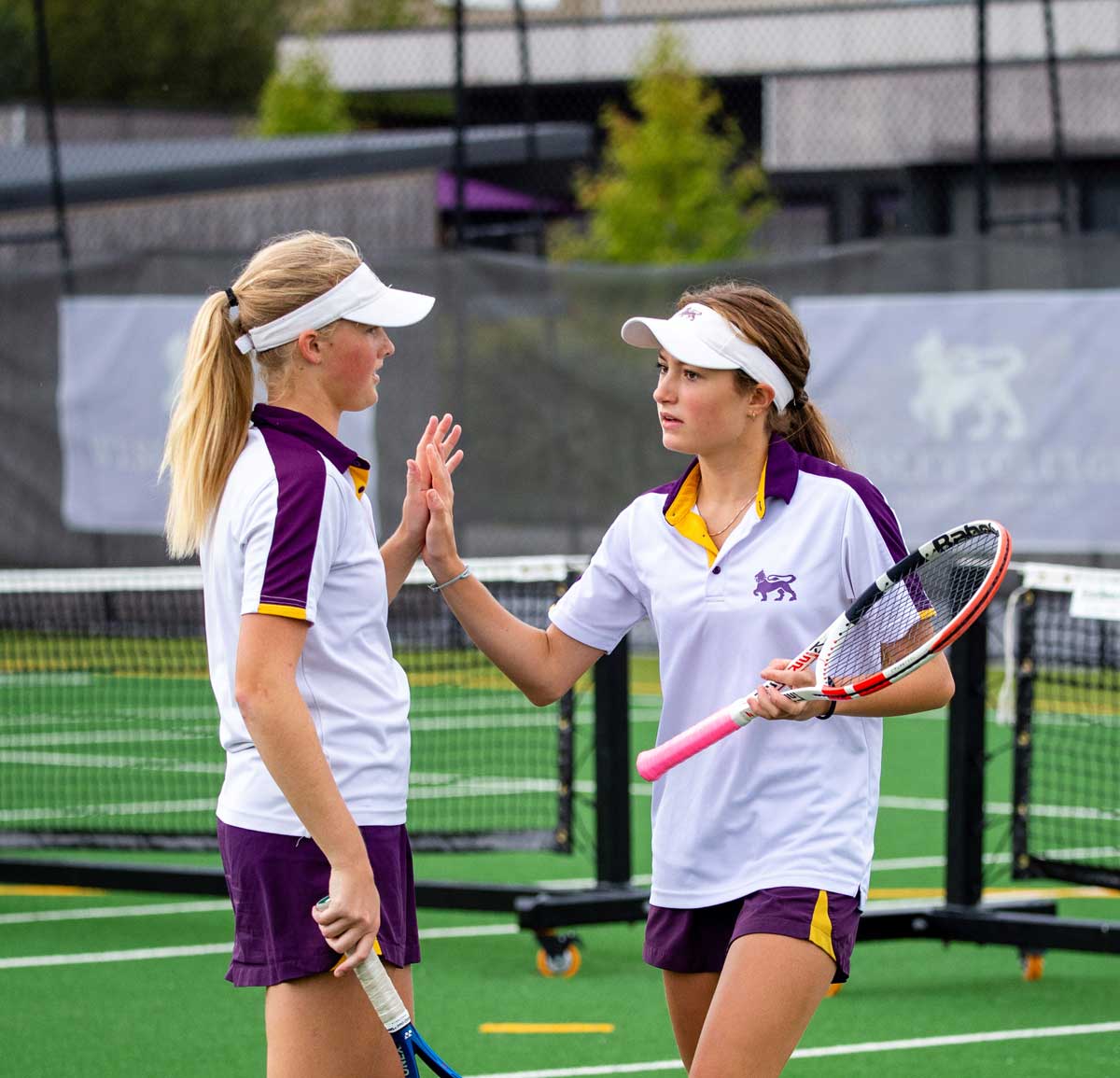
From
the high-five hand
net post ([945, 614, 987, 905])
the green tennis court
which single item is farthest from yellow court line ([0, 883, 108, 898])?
the high-five hand

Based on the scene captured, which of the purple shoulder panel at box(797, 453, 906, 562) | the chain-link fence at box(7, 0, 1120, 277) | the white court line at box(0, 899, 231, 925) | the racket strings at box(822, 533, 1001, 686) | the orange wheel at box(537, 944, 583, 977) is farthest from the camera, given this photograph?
the chain-link fence at box(7, 0, 1120, 277)

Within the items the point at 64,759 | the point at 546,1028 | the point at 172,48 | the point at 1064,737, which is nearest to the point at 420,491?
the point at 546,1028

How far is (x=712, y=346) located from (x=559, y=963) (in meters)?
3.16

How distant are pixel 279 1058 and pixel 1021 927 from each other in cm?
339

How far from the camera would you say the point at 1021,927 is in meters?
5.87

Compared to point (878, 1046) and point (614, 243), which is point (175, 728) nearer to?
point (878, 1046)

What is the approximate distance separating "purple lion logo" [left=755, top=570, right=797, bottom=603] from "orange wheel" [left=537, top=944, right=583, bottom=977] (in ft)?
9.87

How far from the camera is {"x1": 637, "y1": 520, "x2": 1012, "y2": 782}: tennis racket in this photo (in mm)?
3367

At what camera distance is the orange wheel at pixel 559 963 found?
621 centimetres

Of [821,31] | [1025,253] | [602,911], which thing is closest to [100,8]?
[821,31]

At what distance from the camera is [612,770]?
6.27m

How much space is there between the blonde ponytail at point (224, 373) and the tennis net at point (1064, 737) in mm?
3270

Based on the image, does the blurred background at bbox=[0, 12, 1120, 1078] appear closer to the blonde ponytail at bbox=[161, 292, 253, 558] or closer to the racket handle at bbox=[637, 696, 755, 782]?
the racket handle at bbox=[637, 696, 755, 782]

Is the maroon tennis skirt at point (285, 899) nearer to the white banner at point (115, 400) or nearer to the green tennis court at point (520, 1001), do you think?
the green tennis court at point (520, 1001)
